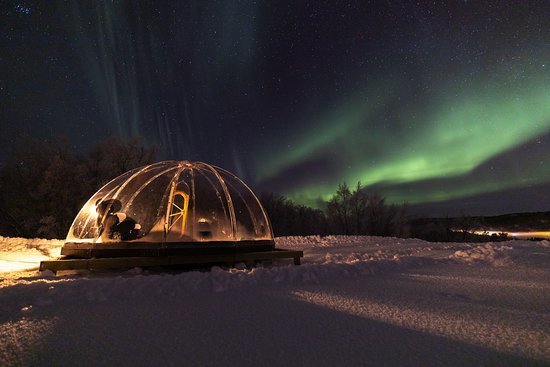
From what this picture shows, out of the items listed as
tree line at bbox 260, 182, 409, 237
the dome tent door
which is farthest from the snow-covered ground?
tree line at bbox 260, 182, 409, 237

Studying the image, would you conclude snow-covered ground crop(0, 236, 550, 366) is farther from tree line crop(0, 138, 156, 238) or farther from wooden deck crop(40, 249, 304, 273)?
tree line crop(0, 138, 156, 238)

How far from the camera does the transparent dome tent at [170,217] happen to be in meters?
6.75

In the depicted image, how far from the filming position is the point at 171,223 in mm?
7258

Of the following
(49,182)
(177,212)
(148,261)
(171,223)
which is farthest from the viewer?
(49,182)

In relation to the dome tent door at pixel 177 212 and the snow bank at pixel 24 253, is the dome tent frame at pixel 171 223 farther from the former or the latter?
the snow bank at pixel 24 253

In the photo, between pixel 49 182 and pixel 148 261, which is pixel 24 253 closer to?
pixel 148 261

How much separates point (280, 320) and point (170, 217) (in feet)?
16.4

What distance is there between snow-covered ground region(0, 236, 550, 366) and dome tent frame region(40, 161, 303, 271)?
2202 millimetres

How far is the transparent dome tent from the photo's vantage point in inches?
266

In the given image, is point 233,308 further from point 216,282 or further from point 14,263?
point 14,263

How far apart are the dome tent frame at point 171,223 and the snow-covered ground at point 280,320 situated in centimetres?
220

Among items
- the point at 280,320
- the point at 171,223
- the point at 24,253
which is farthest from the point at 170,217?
the point at 24,253

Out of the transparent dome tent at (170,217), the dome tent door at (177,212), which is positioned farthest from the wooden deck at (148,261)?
the dome tent door at (177,212)

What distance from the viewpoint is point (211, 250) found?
6957 mm
